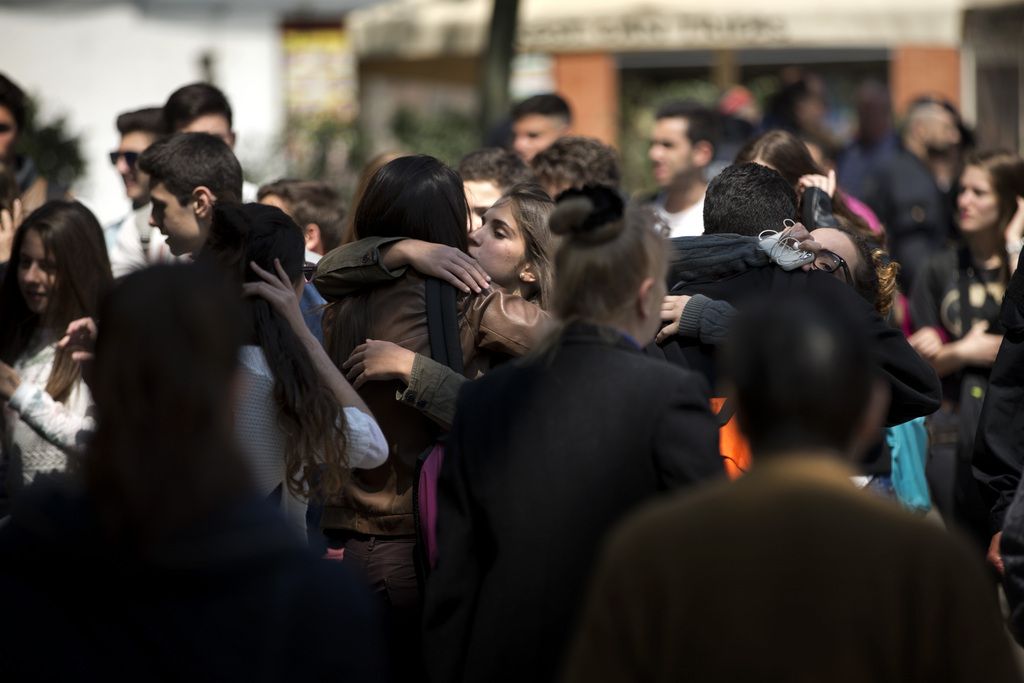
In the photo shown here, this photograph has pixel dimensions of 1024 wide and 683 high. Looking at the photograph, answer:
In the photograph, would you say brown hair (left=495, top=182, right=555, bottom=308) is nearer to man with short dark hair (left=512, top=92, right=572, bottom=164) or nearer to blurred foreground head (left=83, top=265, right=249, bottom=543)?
Answer: blurred foreground head (left=83, top=265, right=249, bottom=543)

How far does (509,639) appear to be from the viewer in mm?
2939

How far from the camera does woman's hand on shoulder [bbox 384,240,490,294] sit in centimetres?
394

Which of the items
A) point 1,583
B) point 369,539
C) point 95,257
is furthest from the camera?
point 95,257

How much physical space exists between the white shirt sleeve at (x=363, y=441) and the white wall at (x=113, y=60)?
10212 millimetres

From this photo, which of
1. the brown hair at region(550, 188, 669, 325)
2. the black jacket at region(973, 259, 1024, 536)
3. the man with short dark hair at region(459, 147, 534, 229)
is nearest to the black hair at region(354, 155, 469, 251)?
the brown hair at region(550, 188, 669, 325)

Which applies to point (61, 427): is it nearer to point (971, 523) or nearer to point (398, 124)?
point (971, 523)

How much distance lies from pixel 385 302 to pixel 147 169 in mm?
1497

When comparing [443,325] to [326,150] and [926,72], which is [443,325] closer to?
[326,150]

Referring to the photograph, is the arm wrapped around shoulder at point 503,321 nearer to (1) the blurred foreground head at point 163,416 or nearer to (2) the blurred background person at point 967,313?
(1) the blurred foreground head at point 163,416

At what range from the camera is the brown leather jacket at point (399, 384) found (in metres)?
3.94

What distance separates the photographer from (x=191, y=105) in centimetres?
648

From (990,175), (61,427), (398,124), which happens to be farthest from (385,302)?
(398,124)

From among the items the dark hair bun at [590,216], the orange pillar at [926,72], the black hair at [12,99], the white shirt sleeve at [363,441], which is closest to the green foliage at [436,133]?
the orange pillar at [926,72]

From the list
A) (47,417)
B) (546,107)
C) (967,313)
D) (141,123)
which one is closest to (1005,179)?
(967,313)
